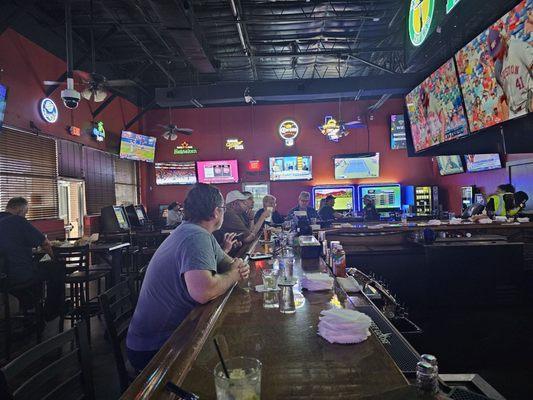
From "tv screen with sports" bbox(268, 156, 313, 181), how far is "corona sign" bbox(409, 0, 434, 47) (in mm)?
7569

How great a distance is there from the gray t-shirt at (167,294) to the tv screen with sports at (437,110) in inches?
106

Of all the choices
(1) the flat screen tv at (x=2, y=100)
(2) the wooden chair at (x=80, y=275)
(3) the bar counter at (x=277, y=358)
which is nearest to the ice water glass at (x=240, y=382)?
(3) the bar counter at (x=277, y=358)

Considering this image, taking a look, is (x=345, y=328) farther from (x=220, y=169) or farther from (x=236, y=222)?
(x=220, y=169)

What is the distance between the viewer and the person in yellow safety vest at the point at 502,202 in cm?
591

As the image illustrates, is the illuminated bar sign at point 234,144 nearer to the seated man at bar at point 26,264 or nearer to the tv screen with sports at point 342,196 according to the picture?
the tv screen with sports at point 342,196

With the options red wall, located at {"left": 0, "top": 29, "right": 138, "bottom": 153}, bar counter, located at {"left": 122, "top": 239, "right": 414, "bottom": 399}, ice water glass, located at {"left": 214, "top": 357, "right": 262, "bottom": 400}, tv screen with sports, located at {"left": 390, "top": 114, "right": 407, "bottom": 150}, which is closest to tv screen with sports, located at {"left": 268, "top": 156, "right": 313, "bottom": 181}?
tv screen with sports, located at {"left": 390, "top": 114, "right": 407, "bottom": 150}

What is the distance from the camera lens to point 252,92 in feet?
25.3

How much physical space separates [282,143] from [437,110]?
748 cm

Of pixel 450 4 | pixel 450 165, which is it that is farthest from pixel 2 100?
pixel 450 165

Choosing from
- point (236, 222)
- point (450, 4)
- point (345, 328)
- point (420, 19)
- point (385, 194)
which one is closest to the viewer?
point (345, 328)

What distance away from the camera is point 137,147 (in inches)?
387

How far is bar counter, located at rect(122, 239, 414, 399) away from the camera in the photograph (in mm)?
1003

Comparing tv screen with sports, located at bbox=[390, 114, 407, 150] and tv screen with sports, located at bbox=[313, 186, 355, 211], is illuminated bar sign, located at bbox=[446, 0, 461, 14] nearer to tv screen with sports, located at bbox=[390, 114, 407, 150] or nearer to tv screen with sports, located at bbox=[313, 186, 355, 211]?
tv screen with sports, located at bbox=[313, 186, 355, 211]

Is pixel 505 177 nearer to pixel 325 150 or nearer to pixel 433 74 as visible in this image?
pixel 325 150
